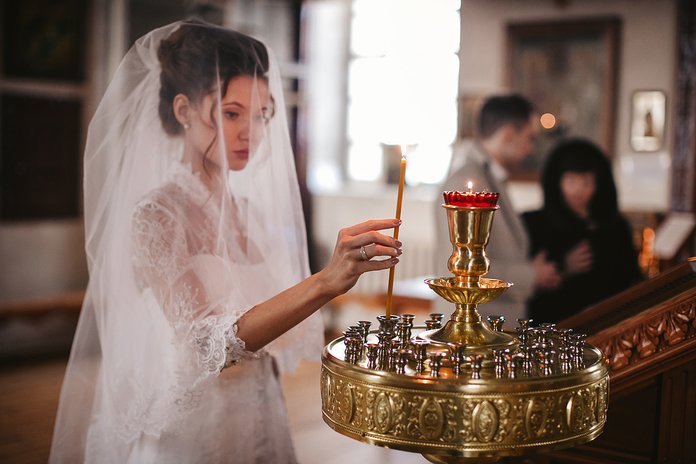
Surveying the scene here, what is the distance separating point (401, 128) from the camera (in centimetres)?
810

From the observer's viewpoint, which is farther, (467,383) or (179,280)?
(179,280)

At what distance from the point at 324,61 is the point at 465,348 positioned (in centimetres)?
789

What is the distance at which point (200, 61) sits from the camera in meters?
2.25

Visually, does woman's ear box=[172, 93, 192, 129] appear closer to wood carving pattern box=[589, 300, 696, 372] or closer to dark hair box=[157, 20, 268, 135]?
dark hair box=[157, 20, 268, 135]

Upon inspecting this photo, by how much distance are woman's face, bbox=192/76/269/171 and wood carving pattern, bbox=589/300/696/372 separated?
1106 millimetres

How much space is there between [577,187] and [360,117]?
5.17 metres

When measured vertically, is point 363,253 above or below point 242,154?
below

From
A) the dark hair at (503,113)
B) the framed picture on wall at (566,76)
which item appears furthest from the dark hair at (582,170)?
the framed picture on wall at (566,76)

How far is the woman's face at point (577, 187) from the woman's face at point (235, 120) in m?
2.32

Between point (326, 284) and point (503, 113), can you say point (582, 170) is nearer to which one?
point (503, 113)

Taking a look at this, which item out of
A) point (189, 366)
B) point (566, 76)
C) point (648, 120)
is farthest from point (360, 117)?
point (189, 366)

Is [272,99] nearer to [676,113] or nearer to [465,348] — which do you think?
[465,348]

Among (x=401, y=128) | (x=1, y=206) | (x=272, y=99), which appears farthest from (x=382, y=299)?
(x=272, y=99)

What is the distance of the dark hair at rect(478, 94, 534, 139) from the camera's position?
4129 mm
